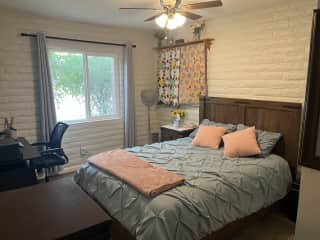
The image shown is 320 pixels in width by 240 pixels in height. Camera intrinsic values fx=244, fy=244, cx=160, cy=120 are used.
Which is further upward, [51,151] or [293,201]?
[51,151]

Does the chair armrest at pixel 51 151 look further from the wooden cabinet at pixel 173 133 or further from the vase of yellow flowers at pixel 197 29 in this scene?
the vase of yellow flowers at pixel 197 29

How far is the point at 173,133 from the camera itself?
4.14 meters

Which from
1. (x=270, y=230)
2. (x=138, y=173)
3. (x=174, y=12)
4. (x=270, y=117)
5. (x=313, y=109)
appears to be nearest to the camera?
(x=313, y=109)

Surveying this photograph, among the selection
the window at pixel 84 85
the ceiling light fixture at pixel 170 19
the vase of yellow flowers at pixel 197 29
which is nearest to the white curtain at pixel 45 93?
the window at pixel 84 85

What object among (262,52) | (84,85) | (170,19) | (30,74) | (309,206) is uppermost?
(170,19)

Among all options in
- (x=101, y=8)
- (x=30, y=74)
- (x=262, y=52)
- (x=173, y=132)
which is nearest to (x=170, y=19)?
(x=101, y=8)

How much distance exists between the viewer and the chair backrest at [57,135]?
133 inches

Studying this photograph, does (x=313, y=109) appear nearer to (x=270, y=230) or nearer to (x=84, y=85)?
(x=270, y=230)

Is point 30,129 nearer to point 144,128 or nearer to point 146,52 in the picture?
point 144,128

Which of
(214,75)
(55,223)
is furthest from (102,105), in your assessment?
(55,223)

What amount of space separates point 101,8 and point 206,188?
2.65 m

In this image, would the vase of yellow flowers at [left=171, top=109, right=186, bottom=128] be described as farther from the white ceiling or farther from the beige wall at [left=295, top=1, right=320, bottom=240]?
the beige wall at [left=295, top=1, right=320, bottom=240]

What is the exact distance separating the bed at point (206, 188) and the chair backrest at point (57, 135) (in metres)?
0.82

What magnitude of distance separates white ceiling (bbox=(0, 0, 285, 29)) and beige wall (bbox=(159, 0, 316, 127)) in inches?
7.7
